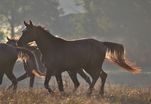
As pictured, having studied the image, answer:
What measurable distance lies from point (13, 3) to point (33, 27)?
4136 cm

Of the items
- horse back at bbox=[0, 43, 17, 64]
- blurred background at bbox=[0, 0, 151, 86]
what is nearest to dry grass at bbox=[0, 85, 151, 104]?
horse back at bbox=[0, 43, 17, 64]

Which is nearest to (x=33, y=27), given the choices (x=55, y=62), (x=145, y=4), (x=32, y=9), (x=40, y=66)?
(x=55, y=62)

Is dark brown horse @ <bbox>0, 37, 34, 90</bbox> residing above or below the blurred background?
below

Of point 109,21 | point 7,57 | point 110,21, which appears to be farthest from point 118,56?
point 110,21

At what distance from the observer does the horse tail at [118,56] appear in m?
17.0

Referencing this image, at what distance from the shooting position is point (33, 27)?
16.0m

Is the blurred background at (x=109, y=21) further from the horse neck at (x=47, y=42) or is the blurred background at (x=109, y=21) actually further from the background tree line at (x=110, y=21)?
the horse neck at (x=47, y=42)

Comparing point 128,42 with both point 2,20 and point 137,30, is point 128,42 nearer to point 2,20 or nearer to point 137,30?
point 137,30

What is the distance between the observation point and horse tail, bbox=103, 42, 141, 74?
17016mm

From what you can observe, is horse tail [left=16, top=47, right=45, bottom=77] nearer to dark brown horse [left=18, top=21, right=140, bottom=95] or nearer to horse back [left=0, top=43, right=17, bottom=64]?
horse back [left=0, top=43, right=17, bottom=64]

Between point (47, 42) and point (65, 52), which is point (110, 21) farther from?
point (65, 52)

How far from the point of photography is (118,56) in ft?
56.4

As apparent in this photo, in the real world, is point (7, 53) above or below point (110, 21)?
below

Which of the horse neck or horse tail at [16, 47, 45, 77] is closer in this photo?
the horse neck
